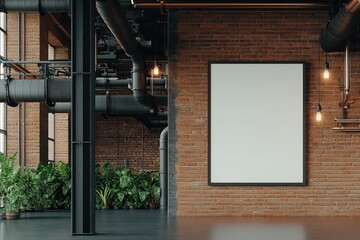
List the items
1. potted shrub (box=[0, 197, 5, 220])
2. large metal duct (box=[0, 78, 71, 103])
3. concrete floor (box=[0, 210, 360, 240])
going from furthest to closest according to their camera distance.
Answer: large metal duct (box=[0, 78, 71, 103])
potted shrub (box=[0, 197, 5, 220])
concrete floor (box=[0, 210, 360, 240])

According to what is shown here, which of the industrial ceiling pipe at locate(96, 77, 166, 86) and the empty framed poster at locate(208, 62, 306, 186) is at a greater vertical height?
the industrial ceiling pipe at locate(96, 77, 166, 86)

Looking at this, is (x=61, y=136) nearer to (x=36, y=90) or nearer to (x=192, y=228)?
(x=36, y=90)

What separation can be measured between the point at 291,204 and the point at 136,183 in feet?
18.6

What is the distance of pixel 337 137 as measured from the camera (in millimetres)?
15398

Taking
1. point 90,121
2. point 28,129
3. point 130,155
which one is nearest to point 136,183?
point 28,129

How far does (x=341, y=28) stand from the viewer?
13.4 metres

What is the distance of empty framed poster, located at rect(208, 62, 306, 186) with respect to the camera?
15367mm

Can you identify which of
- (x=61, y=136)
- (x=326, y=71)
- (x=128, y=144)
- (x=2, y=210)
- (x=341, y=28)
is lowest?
(x=2, y=210)

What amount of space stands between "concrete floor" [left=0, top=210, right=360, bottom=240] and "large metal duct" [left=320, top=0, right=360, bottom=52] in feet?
11.2

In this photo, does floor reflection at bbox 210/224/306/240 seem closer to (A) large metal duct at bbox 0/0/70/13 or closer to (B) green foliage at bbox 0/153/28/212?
(B) green foliage at bbox 0/153/28/212

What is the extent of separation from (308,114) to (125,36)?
4071 mm

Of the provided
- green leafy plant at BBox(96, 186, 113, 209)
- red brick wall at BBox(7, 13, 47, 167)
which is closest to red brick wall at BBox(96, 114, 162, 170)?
red brick wall at BBox(7, 13, 47, 167)

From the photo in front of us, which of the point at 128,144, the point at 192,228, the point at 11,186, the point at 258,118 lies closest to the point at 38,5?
the point at 11,186

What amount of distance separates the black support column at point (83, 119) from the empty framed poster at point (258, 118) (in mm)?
3761
